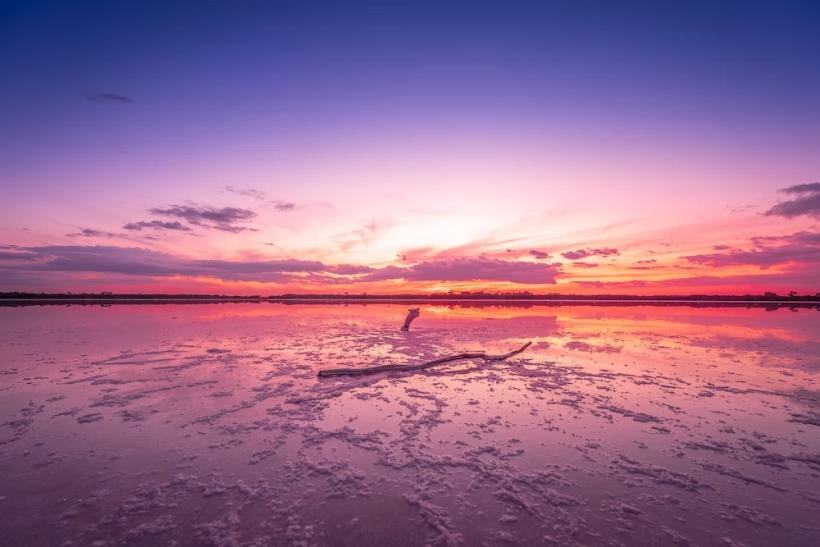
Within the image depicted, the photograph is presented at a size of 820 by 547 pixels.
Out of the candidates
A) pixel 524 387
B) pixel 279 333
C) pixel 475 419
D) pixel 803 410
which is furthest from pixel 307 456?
pixel 279 333

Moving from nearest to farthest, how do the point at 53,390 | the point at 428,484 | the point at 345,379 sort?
1. the point at 428,484
2. the point at 53,390
3. the point at 345,379

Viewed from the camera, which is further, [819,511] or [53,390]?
[53,390]

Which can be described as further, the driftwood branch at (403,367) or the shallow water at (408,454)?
the driftwood branch at (403,367)

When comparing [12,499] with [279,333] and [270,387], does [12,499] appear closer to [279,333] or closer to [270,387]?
[270,387]

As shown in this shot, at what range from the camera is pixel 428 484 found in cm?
486

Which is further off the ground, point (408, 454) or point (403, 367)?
point (403, 367)

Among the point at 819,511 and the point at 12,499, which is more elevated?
the point at 12,499

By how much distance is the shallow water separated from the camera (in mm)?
3955

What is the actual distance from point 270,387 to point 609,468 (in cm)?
760

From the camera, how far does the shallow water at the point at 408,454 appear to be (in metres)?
3.96

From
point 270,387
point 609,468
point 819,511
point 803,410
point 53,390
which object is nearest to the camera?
point 819,511

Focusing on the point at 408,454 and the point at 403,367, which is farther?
the point at 403,367

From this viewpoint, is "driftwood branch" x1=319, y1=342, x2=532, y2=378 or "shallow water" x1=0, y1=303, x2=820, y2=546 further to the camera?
"driftwood branch" x1=319, y1=342, x2=532, y2=378

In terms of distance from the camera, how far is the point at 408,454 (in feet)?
18.8
